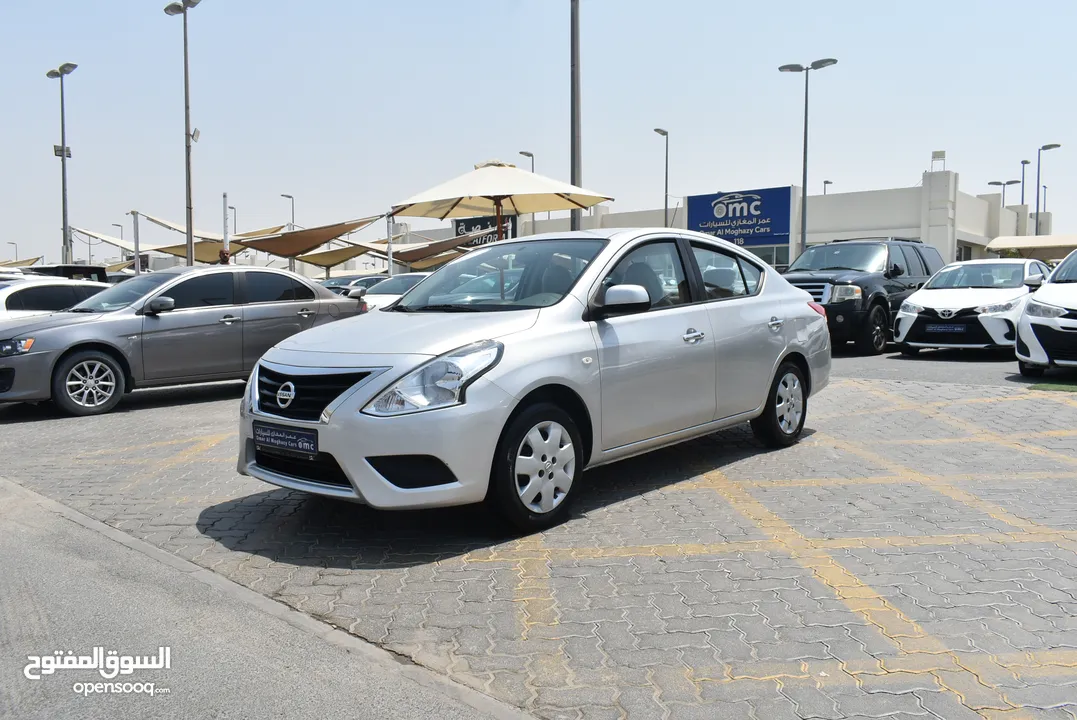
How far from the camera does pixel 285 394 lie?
475 cm

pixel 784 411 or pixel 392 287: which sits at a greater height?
pixel 392 287

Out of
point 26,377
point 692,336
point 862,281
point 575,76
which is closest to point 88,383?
point 26,377

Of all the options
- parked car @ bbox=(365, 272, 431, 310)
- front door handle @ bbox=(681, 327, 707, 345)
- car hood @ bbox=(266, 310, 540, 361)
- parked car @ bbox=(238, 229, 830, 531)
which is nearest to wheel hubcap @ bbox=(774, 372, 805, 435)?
parked car @ bbox=(238, 229, 830, 531)

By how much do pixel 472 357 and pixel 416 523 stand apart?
3.81ft

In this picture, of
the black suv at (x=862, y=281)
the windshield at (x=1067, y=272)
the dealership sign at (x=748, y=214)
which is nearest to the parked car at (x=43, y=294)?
the black suv at (x=862, y=281)

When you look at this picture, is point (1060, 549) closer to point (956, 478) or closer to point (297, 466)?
point (956, 478)

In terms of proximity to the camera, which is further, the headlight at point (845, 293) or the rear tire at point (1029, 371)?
the headlight at point (845, 293)

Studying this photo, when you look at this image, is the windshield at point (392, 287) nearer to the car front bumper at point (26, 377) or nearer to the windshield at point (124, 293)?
the windshield at point (124, 293)

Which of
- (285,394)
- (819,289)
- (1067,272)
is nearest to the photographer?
(285,394)

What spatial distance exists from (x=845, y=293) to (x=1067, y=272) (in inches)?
139

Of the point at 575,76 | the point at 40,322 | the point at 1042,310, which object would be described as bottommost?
the point at 40,322

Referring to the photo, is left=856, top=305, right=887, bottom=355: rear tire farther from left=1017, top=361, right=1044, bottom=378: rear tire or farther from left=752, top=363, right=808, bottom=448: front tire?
left=752, top=363, right=808, bottom=448: front tire

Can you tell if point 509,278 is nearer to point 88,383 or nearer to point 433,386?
point 433,386

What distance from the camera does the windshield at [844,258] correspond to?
578 inches
